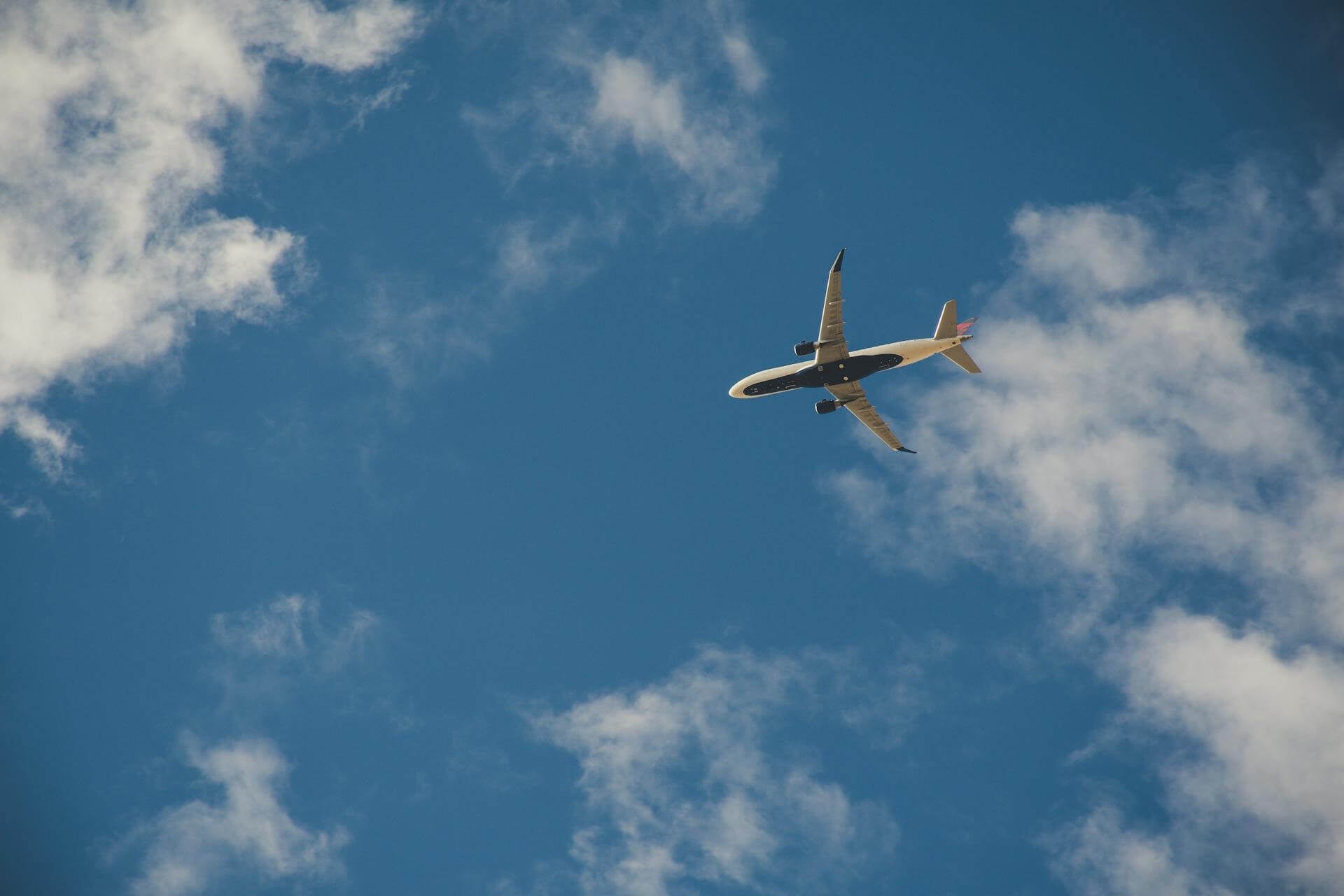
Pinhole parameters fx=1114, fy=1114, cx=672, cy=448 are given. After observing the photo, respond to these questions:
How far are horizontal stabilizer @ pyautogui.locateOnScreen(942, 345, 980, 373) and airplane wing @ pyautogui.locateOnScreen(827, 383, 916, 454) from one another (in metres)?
7.44

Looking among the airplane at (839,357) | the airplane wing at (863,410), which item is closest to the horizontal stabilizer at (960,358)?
the airplane at (839,357)

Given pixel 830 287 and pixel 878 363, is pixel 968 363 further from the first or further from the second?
pixel 830 287

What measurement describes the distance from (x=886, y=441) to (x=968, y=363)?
10.3m

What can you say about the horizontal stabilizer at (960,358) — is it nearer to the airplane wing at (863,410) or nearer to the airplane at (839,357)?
the airplane at (839,357)

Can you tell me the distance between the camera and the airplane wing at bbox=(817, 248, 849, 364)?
7662cm

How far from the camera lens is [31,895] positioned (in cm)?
11144

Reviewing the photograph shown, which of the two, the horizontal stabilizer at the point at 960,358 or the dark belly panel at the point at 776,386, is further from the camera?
the dark belly panel at the point at 776,386

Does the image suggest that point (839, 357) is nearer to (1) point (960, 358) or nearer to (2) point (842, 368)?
(2) point (842, 368)

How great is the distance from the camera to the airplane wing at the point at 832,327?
251ft

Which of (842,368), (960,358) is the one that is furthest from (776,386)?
(960,358)

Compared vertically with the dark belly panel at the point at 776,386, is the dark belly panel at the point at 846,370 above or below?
below

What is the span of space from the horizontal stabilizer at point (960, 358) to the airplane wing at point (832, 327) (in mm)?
7111

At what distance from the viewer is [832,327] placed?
78000 millimetres

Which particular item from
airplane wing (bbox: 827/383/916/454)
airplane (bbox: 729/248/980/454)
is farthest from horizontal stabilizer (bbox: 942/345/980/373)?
airplane wing (bbox: 827/383/916/454)
